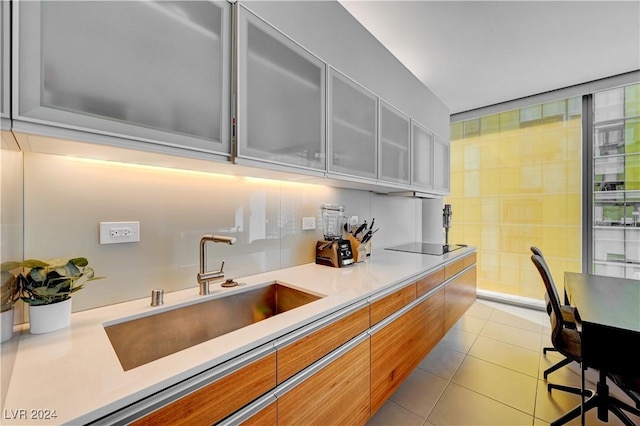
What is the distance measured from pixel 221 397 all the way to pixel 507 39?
3.21 meters

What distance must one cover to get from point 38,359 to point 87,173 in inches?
26.5

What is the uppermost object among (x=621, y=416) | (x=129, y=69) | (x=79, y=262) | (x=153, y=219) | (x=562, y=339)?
(x=129, y=69)

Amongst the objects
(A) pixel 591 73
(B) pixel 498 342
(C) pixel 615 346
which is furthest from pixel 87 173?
(A) pixel 591 73

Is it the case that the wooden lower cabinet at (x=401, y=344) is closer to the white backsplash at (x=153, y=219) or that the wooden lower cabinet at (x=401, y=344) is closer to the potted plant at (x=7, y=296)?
the white backsplash at (x=153, y=219)

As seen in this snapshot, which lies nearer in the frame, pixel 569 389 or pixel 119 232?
pixel 119 232

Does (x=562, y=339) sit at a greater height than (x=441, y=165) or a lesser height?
lesser

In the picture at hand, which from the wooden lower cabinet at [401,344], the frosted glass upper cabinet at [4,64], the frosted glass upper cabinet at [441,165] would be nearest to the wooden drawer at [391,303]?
the wooden lower cabinet at [401,344]

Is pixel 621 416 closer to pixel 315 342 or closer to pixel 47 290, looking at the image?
pixel 315 342

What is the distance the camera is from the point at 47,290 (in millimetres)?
843

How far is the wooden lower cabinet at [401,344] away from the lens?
141 centimetres

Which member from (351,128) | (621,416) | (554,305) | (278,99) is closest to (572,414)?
(621,416)

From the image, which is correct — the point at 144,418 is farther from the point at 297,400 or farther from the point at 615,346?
the point at 615,346

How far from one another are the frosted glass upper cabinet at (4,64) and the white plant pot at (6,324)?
0.53 meters

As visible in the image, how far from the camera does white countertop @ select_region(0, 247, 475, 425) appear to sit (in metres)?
0.56
